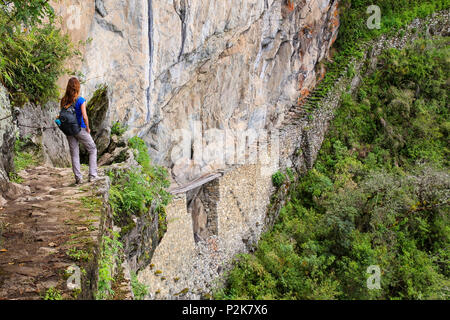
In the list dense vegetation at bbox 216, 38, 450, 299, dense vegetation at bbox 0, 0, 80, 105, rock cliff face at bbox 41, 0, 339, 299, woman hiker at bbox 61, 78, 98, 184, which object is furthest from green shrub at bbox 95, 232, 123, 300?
dense vegetation at bbox 216, 38, 450, 299

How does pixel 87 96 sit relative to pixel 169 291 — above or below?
above

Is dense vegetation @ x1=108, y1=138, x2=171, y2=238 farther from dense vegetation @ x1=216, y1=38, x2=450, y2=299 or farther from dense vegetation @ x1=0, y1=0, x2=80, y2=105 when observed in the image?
dense vegetation @ x1=216, y1=38, x2=450, y2=299

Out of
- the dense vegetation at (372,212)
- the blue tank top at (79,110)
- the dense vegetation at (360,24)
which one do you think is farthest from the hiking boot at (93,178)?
the dense vegetation at (360,24)

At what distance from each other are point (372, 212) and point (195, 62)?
622 centimetres

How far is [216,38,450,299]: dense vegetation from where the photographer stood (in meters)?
7.75

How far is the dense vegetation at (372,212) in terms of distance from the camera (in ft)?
25.4

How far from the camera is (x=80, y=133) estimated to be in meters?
3.42

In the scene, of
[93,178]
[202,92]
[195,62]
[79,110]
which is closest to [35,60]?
[79,110]

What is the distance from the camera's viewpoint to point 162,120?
7.64 m

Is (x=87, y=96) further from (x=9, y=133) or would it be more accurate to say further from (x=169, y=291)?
(x=169, y=291)

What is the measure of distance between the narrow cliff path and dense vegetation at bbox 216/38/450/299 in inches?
238

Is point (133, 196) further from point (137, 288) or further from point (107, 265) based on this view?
point (107, 265)

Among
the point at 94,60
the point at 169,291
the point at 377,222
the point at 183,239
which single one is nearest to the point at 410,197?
the point at 377,222
